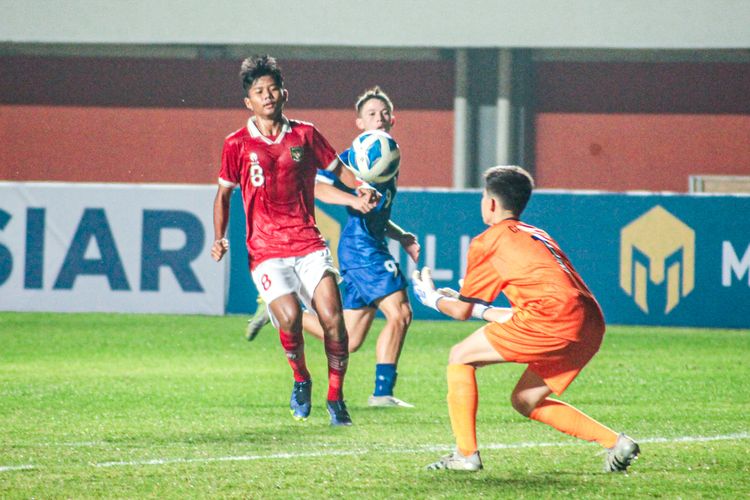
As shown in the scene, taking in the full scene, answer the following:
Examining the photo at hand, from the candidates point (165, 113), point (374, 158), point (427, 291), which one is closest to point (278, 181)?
point (374, 158)

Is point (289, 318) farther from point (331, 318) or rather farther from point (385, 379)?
point (385, 379)

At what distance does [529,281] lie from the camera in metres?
6.43

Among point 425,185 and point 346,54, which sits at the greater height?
point 346,54

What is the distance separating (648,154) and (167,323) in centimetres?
1258

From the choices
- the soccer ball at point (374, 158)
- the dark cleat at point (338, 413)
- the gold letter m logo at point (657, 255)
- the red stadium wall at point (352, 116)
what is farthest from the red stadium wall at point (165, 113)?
the dark cleat at point (338, 413)

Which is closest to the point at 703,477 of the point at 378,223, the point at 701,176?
the point at 378,223

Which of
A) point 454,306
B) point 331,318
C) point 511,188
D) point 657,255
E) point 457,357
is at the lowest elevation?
point 457,357

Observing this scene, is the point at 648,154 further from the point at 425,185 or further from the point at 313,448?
the point at 313,448

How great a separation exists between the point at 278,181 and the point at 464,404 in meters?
2.37

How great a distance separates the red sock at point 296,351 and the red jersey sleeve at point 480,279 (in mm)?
2266

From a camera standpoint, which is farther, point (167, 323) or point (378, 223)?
point (167, 323)

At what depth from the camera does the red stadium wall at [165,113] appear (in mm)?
25516

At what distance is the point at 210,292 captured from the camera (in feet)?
51.2

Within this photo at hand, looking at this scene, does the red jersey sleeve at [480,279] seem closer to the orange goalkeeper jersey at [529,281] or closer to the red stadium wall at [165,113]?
the orange goalkeeper jersey at [529,281]
